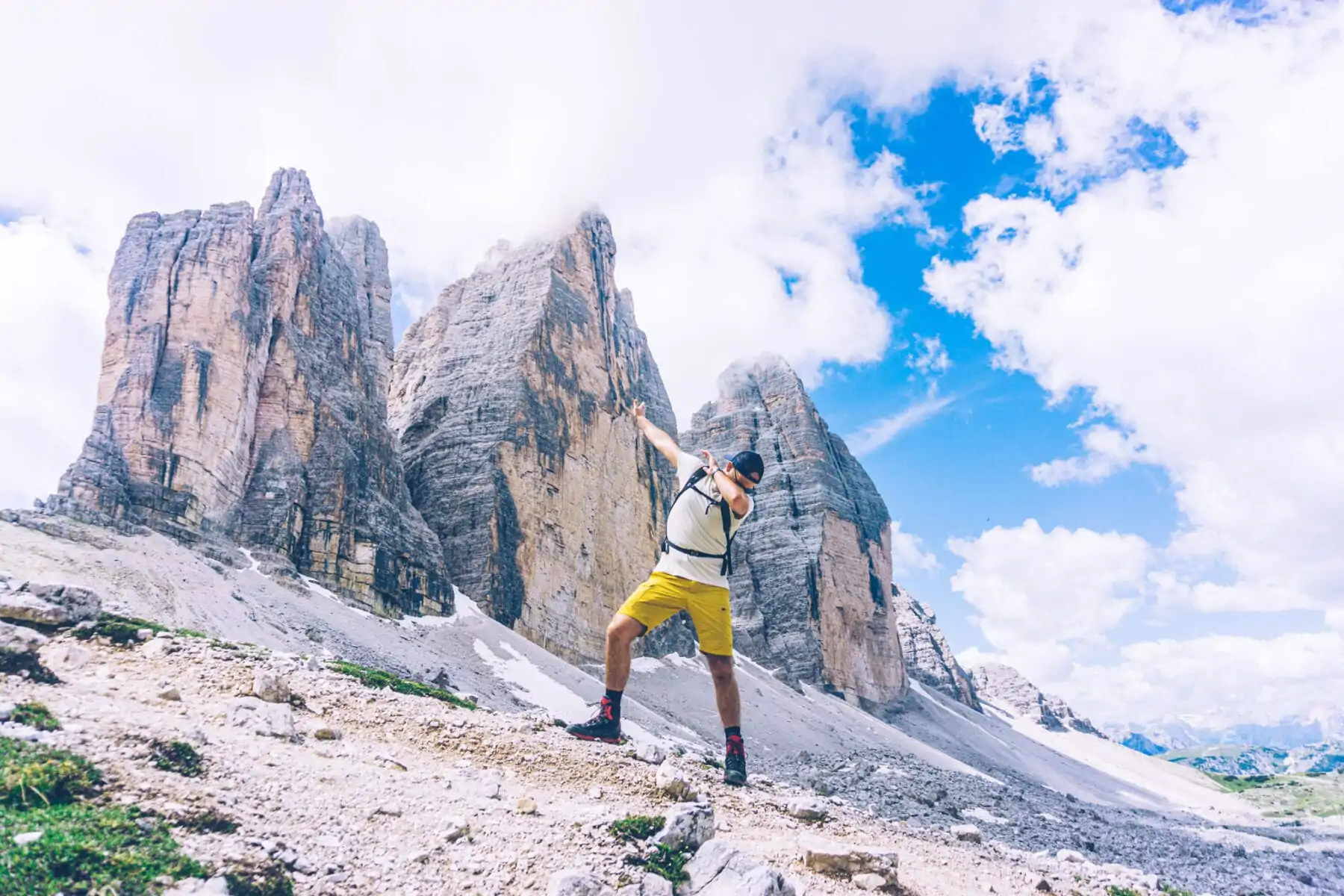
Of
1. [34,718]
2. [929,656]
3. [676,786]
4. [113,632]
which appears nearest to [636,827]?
[676,786]

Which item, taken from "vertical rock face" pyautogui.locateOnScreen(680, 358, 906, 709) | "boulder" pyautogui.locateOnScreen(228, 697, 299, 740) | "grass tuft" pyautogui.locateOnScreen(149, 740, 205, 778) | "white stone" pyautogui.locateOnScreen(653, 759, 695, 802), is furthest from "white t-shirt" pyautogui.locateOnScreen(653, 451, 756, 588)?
"vertical rock face" pyautogui.locateOnScreen(680, 358, 906, 709)

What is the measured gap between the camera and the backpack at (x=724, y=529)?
797cm

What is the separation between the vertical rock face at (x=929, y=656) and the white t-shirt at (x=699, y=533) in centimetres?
11197

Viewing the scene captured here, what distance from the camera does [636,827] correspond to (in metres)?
5.46

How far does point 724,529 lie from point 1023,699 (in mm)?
162375

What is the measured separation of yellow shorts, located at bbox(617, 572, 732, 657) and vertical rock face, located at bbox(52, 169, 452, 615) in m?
31.3

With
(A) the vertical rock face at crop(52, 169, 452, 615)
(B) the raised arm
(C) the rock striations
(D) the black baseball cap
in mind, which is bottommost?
(C) the rock striations

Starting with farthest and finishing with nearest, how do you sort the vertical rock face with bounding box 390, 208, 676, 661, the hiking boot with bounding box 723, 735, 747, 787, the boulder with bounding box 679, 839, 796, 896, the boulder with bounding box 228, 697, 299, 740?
the vertical rock face with bounding box 390, 208, 676, 661 < the hiking boot with bounding box 723, 735, 747, 787 < the boulder with bounding box 228, 697, 299, 740 < the boulder with bounding box 679, 839, 796, 896

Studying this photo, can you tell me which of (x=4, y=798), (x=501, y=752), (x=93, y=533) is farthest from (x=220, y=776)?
(x=93, y=533)

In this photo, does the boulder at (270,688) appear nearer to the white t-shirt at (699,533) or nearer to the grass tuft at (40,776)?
the grass tuft at (40,776)

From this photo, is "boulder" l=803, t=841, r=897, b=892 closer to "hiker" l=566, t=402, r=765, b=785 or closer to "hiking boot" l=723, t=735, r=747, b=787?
"hiker" l=566, t=402, r=765, b=785

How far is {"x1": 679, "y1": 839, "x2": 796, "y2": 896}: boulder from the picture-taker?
478 centimetres

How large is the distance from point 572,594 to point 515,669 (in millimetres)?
15313

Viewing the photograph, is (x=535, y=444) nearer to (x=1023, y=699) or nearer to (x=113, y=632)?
(x=113, y=632)
